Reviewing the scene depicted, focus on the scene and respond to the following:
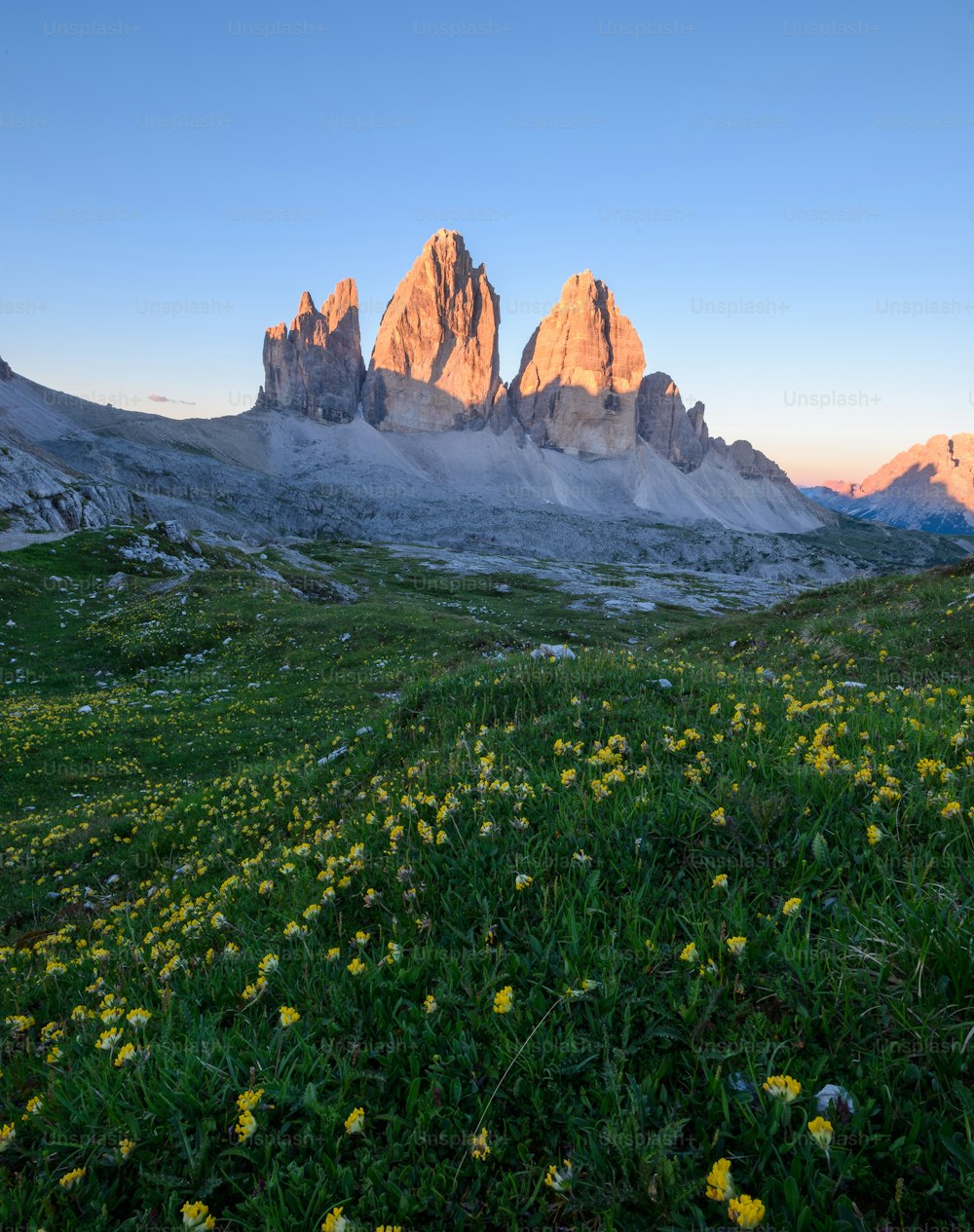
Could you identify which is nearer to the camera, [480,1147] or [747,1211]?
[747,1211]

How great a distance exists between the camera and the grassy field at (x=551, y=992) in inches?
88.8

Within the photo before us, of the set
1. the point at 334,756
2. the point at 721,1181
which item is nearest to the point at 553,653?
the point at 334,756

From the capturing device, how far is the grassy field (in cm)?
226

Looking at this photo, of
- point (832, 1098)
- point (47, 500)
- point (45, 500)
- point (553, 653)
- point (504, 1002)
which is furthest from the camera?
point (47, 500)

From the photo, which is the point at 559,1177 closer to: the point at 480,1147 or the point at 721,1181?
the point at 480,1147

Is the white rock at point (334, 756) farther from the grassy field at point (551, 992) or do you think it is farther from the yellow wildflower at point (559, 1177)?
the yellow wildflower at point (559, 1177)

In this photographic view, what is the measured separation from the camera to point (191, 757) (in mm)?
15734

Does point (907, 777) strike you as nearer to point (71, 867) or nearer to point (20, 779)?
point (71, 867)

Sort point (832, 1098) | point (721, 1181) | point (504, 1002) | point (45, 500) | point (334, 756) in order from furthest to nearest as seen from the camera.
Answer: point (45, 500) < point (334, 756) < point (504, 1002) < point (832, 1098) < point (721, 1181)

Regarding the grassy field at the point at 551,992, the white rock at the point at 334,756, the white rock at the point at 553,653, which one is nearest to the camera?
the grassy field at the point at 551,992

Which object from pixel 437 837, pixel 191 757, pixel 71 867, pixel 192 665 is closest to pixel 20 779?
pixel 191 757

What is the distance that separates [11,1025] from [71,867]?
6258 mm

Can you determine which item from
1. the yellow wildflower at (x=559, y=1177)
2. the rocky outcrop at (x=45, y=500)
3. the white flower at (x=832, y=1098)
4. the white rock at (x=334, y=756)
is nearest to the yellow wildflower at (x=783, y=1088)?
the white flower at (x=832, y=1098)

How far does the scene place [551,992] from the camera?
10.3 ft
